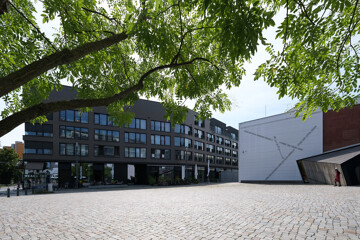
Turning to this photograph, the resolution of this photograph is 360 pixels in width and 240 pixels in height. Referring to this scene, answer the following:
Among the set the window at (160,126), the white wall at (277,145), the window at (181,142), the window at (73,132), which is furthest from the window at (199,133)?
the window at (73,132)

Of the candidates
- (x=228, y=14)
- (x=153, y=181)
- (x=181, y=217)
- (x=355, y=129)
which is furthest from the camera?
(x=153, y=181)

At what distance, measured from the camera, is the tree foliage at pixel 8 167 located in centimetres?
5091

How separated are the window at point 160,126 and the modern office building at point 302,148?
48.2 feet

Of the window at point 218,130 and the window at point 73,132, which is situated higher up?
the window at point 218,130

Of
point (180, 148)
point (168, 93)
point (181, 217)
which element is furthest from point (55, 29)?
point (180, 148)

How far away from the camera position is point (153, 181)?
38.9 m

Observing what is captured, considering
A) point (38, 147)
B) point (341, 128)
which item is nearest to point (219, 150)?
A: point (341, 128)

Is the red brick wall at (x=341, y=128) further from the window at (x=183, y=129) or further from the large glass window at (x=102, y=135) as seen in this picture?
the large glass window at (x=102, y=135)

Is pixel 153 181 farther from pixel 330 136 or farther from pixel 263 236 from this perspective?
pixel 263 236

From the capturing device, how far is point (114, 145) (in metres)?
42.4

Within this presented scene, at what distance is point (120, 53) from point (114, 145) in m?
37.4

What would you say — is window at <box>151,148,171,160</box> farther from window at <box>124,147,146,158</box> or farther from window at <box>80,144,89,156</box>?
window at <box>80,144,89,156</box>

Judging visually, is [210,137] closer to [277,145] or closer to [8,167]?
[277,145]

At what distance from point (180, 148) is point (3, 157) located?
38.8m
